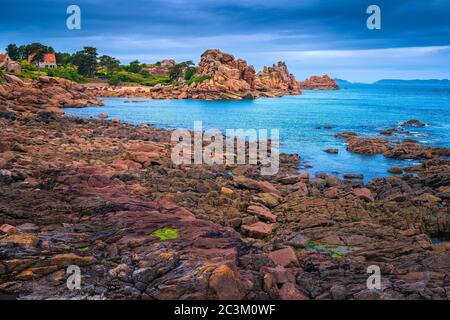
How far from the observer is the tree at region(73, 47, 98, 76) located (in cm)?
16638

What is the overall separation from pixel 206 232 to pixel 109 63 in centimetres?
18906

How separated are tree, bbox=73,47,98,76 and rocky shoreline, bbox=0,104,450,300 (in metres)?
145

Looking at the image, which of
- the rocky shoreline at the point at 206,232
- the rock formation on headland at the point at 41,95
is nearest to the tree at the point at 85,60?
the rock formation on headland at the point at 41,95

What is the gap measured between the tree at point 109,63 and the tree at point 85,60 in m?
18.3

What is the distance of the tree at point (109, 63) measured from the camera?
191m

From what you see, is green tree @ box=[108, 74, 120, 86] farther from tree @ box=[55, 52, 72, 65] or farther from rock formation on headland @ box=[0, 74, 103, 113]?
rock formation on headland @ box=[0, 74, 103, 113]

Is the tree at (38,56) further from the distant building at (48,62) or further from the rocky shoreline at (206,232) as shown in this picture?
the rocky shoreline at (206,232)

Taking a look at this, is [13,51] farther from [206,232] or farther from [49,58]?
[206,232]

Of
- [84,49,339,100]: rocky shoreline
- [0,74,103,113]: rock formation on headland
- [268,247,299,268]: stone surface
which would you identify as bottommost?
[268,247,299,268]: stone surface

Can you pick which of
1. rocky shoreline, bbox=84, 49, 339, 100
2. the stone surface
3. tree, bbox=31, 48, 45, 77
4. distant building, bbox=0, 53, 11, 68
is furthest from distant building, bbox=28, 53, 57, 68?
the stone surface

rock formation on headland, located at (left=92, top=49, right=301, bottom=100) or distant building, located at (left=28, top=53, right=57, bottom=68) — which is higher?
distant building, located at (left=28, top=53, right=57, bottom=68)

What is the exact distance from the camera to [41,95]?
84562 millimetres
